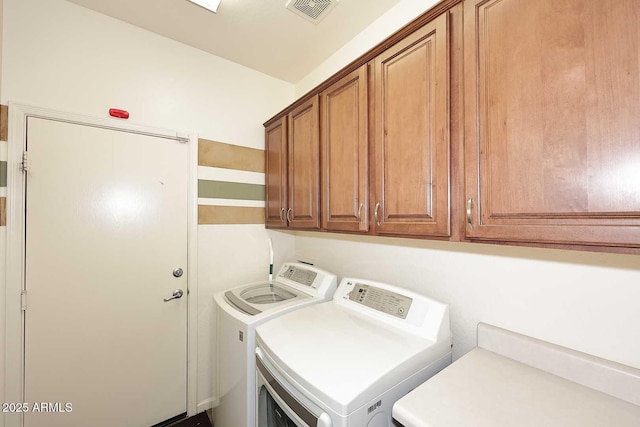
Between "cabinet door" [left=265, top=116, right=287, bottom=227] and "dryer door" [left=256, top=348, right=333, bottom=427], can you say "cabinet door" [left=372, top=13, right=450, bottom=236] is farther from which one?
"cabinet door" [left=265, top=116, right=287, bottom=227]

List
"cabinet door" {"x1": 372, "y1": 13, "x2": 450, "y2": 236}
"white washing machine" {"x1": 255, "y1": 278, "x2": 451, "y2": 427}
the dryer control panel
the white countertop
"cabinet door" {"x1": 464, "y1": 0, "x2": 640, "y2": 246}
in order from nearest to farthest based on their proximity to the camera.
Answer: "cabinet door" {"x1": 464, "y1": 0, "x2": 640, "y2": 246} < the white countertop < "white washing machine" {"x1": 255, "y1": 278, "x2": 451, "y2": 427} < "cabinet door" {"x1": 372, "y1": 13, "x2": 450, "y2": 236} < the dryer control panel

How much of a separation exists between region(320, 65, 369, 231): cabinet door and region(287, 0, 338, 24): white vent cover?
51 centimetres

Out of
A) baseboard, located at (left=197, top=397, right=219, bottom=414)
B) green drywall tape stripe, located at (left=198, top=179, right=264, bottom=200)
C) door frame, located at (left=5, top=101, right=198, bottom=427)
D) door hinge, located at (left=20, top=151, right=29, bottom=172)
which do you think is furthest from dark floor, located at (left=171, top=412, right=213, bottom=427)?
door hinge, located at (left=20, top=151, right=29, bottom=172)

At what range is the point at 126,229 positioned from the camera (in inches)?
68.9

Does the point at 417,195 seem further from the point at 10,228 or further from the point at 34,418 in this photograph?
the point at 34,418

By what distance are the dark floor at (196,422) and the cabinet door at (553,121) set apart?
2224 mm

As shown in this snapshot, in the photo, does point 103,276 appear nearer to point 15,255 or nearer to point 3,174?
point 15,255

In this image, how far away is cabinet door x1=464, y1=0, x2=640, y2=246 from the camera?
65 centimetres

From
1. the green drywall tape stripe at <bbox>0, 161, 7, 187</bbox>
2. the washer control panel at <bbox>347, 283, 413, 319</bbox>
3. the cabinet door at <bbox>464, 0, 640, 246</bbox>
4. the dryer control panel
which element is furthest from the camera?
the green drywall tape stripe at <bbox>0, 161, 7, 187</bbox>

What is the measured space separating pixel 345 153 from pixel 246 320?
1.05 m

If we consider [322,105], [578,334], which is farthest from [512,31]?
[578,334]

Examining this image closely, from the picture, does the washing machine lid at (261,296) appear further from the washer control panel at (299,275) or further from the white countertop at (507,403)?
the white countertop at (507,403)

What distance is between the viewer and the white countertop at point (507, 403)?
76cm

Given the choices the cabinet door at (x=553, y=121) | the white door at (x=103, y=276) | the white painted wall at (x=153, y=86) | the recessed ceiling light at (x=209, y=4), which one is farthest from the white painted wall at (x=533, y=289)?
the recessed ceiling light at (x=209, y=4)
